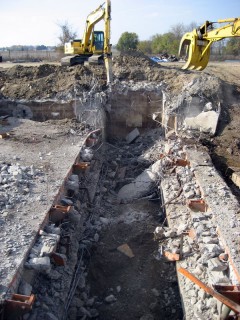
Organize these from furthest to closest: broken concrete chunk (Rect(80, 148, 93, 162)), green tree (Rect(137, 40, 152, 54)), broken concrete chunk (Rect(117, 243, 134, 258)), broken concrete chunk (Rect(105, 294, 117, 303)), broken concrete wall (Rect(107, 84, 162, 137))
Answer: green tree (Rect(137, 40, 152, 54)), broken concrete wall (Rect(107, 84, 162, 137)), broken concrete chunk (Rect(80, 148, 93, 162)), broken concrete chunk (Rect(117, 243, 134, 258)), broken concrete chunk (Rect(105, 294, 117, 303))

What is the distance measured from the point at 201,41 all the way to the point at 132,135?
4264 millimetres

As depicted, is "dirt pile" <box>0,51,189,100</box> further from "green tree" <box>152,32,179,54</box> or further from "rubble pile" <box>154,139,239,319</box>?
"green tree" <box>152,32,179,54</box>

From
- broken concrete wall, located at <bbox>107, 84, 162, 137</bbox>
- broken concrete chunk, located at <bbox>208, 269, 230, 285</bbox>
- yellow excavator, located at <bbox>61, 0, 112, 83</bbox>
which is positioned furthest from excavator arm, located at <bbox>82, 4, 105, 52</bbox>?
broken concrete chunk, located at <bbox>208, 269, 230, 285</bbox>

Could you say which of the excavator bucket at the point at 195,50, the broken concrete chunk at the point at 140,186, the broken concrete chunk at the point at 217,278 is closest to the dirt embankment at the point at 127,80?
the broken concrete chunk at the point at 140,186

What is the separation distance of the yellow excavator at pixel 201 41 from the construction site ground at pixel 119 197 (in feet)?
6.74

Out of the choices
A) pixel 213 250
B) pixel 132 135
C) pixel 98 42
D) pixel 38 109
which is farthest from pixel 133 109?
pixel 213 250

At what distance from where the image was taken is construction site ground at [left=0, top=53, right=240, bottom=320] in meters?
4.84

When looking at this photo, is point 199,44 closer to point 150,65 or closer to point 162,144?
point 162,144

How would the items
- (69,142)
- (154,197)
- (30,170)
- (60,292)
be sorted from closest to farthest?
(60,292)
(30,170)
(154,197)
(69,142)

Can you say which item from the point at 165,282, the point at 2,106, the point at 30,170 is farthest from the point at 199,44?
the point at 2,106

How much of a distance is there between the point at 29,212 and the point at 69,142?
3.84 metres

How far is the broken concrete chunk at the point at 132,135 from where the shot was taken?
1135cm

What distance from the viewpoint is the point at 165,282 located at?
545 cm

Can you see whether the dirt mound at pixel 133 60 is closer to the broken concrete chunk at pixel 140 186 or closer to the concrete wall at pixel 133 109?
the concrete wall at pixel 133 109
